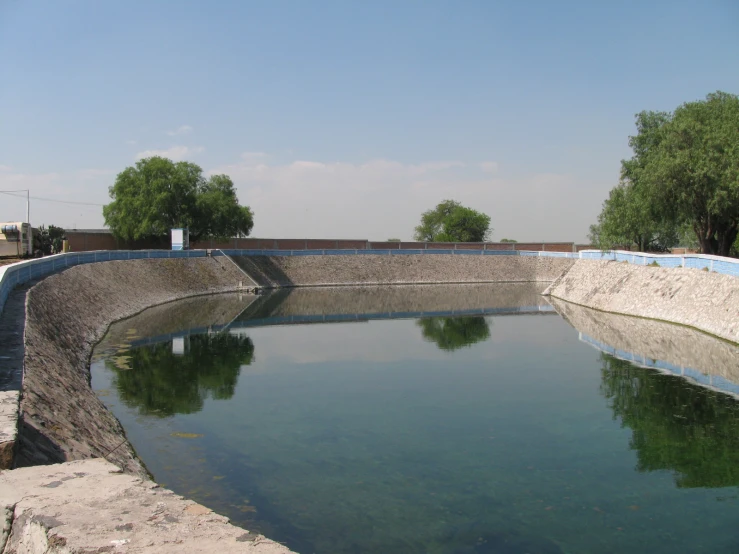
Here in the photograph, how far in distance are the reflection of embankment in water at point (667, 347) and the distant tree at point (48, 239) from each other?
4234 centimetres

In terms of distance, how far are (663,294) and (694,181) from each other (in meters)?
9.36

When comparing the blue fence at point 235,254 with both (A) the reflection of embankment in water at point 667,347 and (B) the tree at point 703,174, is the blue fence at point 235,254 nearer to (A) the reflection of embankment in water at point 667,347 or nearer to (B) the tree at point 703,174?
(A) the reflection of embankment in water at point 667,347

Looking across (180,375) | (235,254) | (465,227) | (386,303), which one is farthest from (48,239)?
(465,227)

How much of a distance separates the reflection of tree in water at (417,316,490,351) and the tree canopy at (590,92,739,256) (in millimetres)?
16267

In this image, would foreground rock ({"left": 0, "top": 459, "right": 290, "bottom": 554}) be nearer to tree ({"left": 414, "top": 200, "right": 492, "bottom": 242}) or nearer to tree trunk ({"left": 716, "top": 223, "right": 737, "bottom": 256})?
tree trunk ({"left": 716, "top": 223, "right": 737, "bottom": 256})

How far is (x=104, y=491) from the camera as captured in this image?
7660mm

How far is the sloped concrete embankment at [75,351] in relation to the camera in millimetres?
11078

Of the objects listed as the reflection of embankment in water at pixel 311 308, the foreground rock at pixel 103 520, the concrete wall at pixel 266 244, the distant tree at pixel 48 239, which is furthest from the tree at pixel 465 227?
the foreground rock at pixel 103 520

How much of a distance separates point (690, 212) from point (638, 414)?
31.4 metres

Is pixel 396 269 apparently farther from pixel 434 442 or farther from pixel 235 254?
pixel 434 442

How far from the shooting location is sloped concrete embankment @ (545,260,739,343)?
100 ft

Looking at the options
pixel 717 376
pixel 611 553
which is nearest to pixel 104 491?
pixel 611 553

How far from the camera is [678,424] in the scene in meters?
17.1

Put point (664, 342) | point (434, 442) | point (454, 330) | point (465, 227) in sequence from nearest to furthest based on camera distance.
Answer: point (434, 442), point (664, 342), point (454, 330), point (465, 227)
